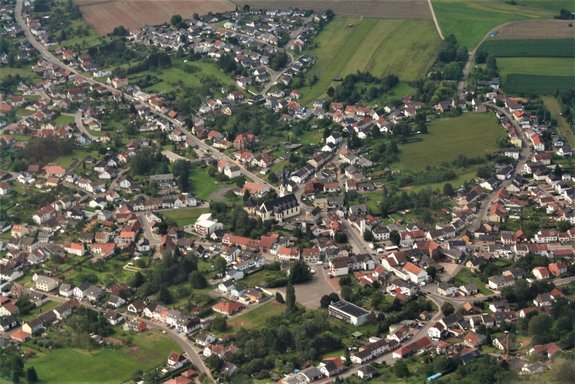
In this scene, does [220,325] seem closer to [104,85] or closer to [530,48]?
[104,85]

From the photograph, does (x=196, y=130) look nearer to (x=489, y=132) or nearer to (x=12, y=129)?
(x=12, y=129)

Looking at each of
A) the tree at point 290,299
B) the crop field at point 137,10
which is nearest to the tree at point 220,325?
the tree at point 290,299

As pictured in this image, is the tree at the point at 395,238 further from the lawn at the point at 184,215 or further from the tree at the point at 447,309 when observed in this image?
the lawn at the point at 184,215

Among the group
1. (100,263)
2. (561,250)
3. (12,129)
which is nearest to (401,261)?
(561,250)

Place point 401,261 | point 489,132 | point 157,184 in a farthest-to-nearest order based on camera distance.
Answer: point 489,132 < point 157,184 < point 401,261

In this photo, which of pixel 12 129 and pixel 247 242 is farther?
pixel 12 129

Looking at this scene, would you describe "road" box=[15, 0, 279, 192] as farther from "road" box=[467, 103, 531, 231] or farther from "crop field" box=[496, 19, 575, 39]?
"crop field" box=[496, 19, 575, 39]

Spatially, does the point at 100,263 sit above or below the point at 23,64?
below
